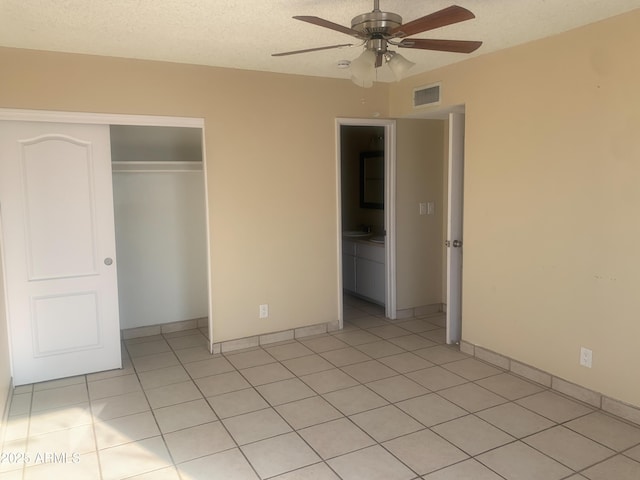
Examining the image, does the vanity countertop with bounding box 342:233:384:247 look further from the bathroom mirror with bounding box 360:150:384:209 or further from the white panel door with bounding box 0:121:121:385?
the white panel door with bounding box 0:121:121:385

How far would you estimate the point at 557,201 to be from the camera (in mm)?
3314

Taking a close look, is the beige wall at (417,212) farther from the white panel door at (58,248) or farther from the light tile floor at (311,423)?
the white panel door at (58,248)

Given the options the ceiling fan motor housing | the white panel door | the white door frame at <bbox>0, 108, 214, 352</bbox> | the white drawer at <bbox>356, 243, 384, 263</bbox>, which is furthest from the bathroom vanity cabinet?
the ceiling fan motor housing

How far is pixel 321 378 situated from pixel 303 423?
71 centimetres

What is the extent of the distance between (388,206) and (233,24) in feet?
8.34

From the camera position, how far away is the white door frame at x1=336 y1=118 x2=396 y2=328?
15.5 ft

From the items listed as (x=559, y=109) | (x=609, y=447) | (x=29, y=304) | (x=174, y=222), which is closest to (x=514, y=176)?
(x=559, y=109)

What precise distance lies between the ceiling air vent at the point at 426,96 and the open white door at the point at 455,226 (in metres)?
0.29

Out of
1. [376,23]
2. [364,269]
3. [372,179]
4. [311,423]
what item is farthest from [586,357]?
[372,179]

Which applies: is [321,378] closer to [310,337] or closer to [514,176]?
[310,337]

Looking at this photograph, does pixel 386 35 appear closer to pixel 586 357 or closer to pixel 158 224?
pixel 586 357

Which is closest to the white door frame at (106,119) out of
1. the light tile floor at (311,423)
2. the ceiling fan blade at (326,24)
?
the light tile floor at (311,423)

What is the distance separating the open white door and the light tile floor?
1.14 ft

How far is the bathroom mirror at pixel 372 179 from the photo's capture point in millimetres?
6137
